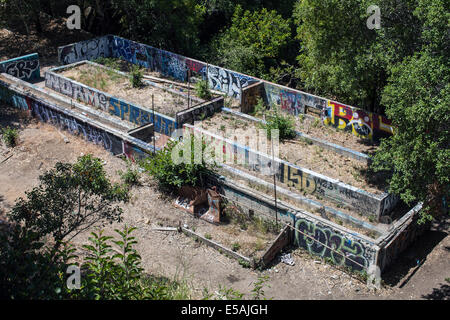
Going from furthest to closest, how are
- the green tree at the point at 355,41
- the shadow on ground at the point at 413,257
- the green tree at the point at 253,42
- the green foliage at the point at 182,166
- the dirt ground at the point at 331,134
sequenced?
1. the green tree at the point at 253,42
2. the dirt ground at the point at 331,134
3. the green foliage at the point at 182,166
4. the green tree at the point at 355,41
5. the shadow on ground at the point at 413,257

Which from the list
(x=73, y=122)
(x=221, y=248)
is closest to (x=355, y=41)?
(x=221, y=248)

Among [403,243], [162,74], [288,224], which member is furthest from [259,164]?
[162,74]

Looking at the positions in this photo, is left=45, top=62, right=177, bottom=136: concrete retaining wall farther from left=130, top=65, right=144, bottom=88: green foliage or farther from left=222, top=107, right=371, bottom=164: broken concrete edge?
left=222, top=107, right=371, bottom=164: broken concrete edge

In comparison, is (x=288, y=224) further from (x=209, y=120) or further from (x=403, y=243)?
(x=209, y=120)

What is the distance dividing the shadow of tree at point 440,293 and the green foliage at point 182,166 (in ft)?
24.5

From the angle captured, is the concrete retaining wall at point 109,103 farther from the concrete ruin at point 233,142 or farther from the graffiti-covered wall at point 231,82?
the graffiti-covered wall at point 231,82

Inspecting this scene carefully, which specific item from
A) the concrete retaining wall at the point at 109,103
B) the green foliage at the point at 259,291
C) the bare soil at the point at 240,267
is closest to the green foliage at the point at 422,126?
the bare soil at the point at 240,267

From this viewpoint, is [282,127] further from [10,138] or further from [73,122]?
[10,138]

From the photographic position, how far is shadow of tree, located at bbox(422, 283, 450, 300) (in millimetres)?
13195

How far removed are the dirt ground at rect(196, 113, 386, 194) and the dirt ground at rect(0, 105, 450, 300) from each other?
2.91 meters

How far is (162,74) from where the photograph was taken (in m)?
26.9

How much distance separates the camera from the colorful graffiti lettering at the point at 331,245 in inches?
535

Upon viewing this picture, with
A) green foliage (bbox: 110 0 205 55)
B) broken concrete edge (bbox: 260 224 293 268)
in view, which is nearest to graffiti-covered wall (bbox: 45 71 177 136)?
green foliage (bbox: 110 0 205 55)
